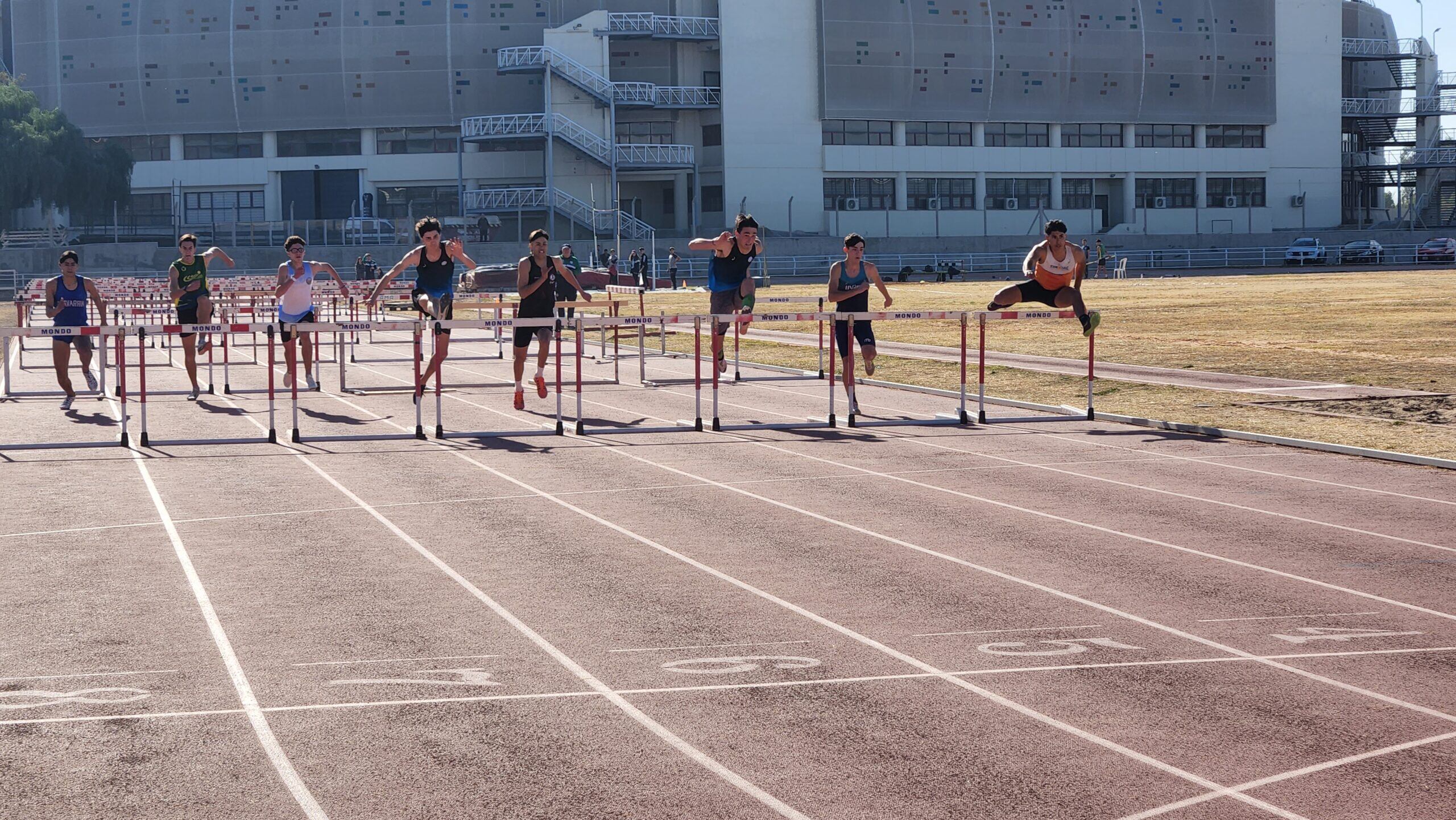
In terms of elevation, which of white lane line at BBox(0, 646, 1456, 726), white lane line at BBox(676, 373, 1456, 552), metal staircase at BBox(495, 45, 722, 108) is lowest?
white lane line at BBox(0, 646, 1456, 726)

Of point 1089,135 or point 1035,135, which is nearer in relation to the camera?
point 1035,135

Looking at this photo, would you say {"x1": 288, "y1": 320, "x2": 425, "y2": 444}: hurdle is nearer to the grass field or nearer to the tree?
the grass field

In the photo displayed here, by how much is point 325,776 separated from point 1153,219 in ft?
304

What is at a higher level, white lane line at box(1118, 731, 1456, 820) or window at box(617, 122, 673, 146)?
window at box(617, 122, 673, 146)

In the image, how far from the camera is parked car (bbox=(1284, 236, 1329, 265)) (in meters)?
78.9

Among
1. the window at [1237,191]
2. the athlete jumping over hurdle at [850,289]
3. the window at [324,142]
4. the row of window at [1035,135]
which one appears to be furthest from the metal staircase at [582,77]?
the athlete jumping over hurdle at [850,289]

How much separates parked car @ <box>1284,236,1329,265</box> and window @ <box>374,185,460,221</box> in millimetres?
42327

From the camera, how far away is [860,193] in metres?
88.8

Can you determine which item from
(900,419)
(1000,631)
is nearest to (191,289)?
(900,419)

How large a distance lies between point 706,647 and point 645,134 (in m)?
79.5

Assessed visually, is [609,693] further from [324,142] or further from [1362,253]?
[324,142]

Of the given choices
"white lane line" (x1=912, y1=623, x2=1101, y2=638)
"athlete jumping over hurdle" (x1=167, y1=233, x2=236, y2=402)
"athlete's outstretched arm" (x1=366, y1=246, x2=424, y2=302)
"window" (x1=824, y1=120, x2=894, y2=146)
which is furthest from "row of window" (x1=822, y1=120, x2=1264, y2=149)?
"white lane line" (x1=912, y1=623, x2=1101, y2=638)

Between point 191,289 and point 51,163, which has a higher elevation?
point 51,163

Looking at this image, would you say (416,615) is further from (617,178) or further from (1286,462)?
(617,178)
